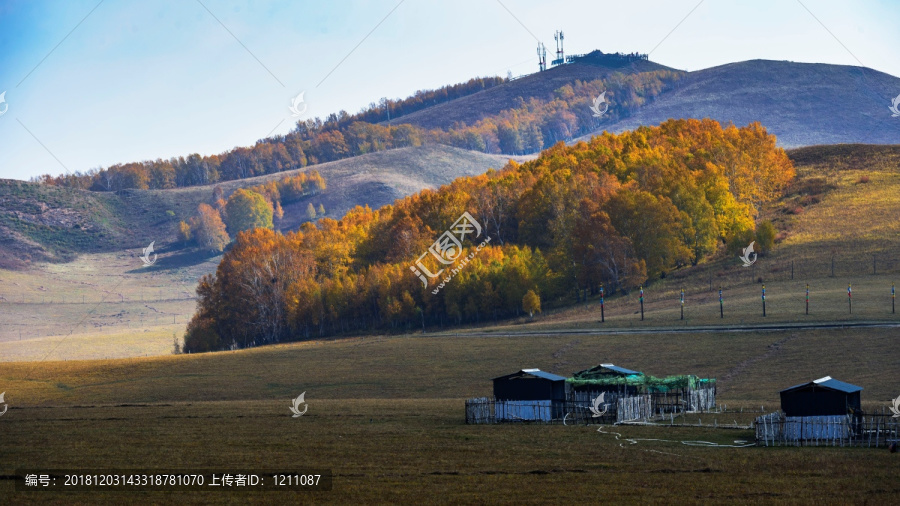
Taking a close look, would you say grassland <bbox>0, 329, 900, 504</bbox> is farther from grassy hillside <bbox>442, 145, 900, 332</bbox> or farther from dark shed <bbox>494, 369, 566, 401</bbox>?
grassy hillside <bbox>442, 145, 900, 332</bbox>

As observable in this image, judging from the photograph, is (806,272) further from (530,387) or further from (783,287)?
(530,387)

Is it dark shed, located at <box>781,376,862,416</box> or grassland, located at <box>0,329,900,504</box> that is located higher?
dark shed, located at <box>781,376,862,416</box>

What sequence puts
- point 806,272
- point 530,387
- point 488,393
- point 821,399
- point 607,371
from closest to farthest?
point 821,399 → point 530,387 → point 607,371 → point 488,393 → point 806,272

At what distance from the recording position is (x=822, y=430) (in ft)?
141

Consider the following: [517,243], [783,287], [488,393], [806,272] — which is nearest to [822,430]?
[488,393]

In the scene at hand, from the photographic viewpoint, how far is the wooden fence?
41844mm

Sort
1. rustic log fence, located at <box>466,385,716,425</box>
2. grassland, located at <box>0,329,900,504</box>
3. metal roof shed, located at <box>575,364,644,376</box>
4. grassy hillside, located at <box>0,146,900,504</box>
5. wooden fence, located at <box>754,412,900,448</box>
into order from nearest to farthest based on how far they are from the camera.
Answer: grassland, located at <box>0,329,900,504</box> < grassy hillside, located at <box>0,146,900,504</box> < wooden fence, located at <box>754,412,900,448</box> < rustic log fence, located at <box>466,385,716,425</box> < metal roof shed, located at <box>575,364,644,376</box>

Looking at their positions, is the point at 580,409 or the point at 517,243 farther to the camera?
the point at 517,243

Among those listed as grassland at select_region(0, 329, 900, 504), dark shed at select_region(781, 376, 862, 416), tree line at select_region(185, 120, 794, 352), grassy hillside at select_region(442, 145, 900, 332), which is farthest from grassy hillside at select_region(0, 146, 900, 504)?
tree line at select_region(185, 120, 794, 352)

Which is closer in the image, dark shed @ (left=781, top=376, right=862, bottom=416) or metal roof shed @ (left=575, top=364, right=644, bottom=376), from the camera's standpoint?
dark shed @ (left=781, top=376, right=862, bottom=416)

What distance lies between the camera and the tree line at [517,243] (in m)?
124

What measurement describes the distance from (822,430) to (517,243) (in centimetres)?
10286

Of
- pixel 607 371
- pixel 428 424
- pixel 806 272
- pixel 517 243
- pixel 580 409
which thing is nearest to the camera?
A: pixel 428 424

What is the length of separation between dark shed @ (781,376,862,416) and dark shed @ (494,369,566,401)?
13251 millimetres
